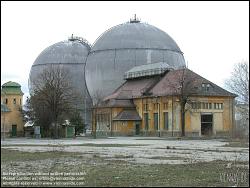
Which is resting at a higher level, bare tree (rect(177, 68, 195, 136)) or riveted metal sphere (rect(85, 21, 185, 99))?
riveted metal sphere (rect(85, 21, 185, 99))

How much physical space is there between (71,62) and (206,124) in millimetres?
42278

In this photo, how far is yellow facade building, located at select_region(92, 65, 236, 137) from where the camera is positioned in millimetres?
78375

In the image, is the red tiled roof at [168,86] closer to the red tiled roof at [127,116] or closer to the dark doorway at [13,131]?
the red tiled roof at [127,116]

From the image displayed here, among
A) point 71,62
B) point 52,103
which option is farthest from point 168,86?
point 71,62

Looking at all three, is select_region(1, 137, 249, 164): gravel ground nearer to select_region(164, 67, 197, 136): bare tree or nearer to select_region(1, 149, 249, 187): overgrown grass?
select_region(1, 149, 249, 187): overgrown grass

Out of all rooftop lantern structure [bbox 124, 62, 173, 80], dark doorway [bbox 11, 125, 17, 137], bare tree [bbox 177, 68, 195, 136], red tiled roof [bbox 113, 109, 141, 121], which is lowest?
dark doorway [bbox 11, 125, 17, 137]

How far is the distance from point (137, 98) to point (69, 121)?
1623 centimetres

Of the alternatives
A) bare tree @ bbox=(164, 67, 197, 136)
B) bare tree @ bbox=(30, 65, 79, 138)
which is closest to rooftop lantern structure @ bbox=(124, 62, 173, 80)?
bare tree @ bbox=(164, 67, 197, 136)

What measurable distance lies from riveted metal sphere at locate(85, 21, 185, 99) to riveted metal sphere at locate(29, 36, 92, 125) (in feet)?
19.7

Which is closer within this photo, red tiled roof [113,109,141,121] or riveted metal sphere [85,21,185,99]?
red tiled roof [113,109,141,121]

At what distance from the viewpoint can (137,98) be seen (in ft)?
292

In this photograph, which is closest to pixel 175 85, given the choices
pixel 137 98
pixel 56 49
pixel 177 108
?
pixel 177 108

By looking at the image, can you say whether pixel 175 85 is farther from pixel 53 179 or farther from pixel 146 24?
pixel 53 179

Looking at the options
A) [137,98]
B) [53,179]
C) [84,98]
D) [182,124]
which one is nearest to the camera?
[53,179]
